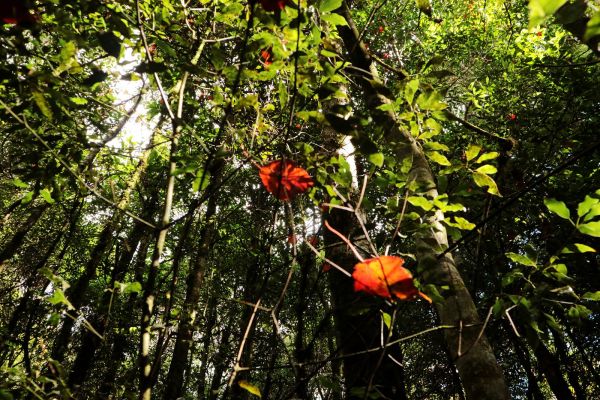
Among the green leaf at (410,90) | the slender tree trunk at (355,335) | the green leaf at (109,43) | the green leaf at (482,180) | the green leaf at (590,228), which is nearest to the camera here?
the green leaf at (109,43)

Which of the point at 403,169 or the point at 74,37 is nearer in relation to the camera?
→ the point at 74,37

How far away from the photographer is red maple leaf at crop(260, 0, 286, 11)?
0.98 m

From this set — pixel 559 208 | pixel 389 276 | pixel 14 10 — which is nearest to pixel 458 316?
pixel 559 208

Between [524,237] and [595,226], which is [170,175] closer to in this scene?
[595,226]

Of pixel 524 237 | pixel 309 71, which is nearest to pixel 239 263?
pixel 524 237

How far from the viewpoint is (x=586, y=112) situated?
5418mm

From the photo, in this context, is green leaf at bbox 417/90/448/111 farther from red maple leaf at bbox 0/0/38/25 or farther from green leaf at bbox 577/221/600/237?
red maple leaf at bbox 0/0/38/25

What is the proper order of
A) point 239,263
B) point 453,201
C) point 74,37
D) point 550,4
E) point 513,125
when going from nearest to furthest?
point 550,4 < point 74,37 < point 453,201 < point 513,125 < point 239,263

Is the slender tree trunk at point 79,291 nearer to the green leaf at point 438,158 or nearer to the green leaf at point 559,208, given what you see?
the green leaf at point 438,158

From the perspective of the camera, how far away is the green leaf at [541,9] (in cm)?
48

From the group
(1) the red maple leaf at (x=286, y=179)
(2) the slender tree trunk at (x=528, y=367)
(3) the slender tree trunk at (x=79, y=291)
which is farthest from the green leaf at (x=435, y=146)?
(3) the slender tree trunk at (x=79, y=291)

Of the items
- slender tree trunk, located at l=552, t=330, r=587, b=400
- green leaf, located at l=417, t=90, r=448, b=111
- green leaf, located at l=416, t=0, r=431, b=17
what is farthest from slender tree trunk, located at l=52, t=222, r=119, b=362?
slender tree trunk, located at l=552, t=330, r=587, b=400

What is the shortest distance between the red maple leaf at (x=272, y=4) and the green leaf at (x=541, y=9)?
0.68m

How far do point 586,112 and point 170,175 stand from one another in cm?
644
